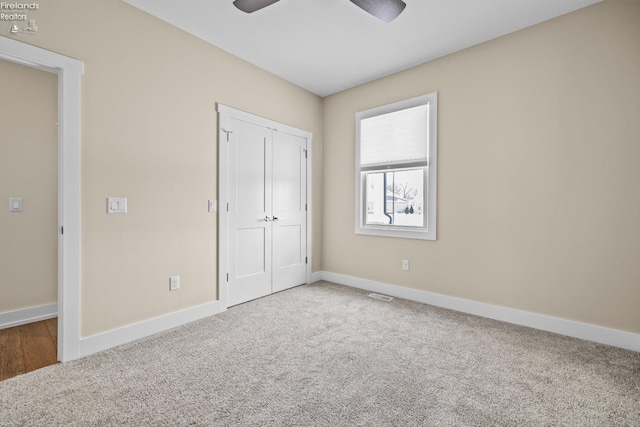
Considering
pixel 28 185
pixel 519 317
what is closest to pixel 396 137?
pixel 519 317

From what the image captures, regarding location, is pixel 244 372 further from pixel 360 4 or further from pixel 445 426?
pixel 360 4

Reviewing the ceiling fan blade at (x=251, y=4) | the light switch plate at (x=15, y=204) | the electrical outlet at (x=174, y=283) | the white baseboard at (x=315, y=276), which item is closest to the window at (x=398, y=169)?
the white baseboard at (x=315, y=276)

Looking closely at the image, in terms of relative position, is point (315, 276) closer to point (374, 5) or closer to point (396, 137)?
point (396, 137)

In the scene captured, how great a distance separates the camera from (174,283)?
9.29 ft

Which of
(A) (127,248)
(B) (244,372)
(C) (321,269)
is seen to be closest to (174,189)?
(A) (127,248)

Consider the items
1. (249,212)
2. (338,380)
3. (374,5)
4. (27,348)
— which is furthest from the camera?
(249,212)

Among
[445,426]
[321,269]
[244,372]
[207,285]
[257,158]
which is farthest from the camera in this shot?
Answer: [321,269]

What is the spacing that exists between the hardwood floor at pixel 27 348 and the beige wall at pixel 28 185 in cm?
33

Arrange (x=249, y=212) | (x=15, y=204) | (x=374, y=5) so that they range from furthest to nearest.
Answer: (x=249, y=212), (x=15, y=204), (x=374, y=5)

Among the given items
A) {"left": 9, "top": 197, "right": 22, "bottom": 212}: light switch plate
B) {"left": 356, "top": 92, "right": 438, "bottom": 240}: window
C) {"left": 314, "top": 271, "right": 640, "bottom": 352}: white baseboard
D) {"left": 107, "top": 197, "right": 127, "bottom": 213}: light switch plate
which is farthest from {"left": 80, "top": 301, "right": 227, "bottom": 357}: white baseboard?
{"left": 356, "top": 92, "right": 438, "bottom": 240}: window

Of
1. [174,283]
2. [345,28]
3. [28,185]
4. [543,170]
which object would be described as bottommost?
[174,283]

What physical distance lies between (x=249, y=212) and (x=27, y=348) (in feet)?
7.35

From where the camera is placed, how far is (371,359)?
2.21 metres

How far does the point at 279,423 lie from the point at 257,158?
9.24ft
